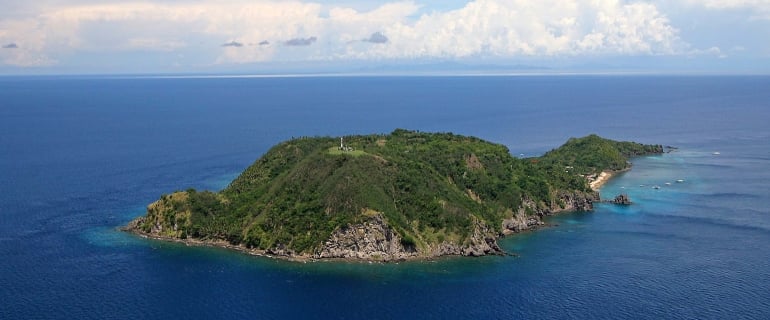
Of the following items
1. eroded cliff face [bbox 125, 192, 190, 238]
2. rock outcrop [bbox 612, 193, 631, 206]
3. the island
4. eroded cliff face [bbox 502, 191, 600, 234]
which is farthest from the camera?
rock outcrop [bbox 612, 193, 631, 206]

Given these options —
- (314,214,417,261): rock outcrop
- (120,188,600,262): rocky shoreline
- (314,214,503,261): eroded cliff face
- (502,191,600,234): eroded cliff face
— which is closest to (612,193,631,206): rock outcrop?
(502,191,600,234): eroded cliff face

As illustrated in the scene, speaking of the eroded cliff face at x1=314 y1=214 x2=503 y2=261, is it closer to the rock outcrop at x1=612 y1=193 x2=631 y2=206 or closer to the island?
the island

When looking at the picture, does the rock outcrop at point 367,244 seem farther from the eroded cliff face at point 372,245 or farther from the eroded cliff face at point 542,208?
the eroded cliff face at point 542,208

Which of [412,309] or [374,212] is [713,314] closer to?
[412,309]

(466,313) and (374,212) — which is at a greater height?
(374,212)

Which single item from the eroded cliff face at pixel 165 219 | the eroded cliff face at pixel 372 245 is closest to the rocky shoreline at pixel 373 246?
the eroded cliff face at pixel 372 245

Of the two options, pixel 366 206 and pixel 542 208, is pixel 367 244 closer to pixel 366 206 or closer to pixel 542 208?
pixel 366 206

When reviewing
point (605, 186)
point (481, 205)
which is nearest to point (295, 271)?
point (481, 205)

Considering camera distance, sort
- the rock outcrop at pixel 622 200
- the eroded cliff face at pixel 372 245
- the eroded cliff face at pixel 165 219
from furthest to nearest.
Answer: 1. the rock outcrop at pixel 622 200
2. the eroded cliff face at pixel 165 219
3. the eroded cliff face at pixel 372 245
